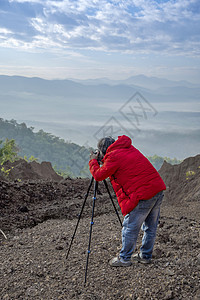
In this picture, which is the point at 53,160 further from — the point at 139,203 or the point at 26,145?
the point at 139,203

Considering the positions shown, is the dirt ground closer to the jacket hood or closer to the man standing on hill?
the man standing on hill

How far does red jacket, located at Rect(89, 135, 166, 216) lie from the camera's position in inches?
165

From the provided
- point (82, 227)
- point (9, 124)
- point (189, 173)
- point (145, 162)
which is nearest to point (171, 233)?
point (82, 227)

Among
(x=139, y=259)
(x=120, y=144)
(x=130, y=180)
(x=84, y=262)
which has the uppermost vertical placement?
(x=120, y=144)

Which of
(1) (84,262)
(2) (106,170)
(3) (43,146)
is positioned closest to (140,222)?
(2) (106,170)

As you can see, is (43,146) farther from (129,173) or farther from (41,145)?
(129,173)

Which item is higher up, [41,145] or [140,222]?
[140,222]

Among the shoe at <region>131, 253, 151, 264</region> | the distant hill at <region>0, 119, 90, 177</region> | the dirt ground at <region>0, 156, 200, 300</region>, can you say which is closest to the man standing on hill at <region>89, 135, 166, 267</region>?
the shoe at <region>131, 253, 151, 264</region>

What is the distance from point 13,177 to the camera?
675 inches

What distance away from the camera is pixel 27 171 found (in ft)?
57.9

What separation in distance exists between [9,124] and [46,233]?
6487cm

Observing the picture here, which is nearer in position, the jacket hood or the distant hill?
the jacket hood

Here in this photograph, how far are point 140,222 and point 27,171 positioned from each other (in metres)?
14.1

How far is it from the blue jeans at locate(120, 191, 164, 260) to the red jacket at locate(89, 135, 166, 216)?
0.31ft
